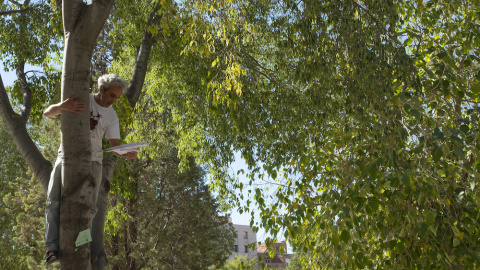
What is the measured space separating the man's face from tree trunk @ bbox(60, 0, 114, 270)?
0.71 metres

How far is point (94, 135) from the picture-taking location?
12.5 feet

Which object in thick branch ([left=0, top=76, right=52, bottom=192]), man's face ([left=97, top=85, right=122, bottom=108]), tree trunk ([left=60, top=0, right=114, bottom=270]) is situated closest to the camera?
tree trunk ([left=60, top=0, right=114, bottom=270])

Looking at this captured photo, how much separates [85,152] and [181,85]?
6393 mm

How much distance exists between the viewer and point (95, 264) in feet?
12.9

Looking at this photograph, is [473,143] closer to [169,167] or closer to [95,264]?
[95,264]

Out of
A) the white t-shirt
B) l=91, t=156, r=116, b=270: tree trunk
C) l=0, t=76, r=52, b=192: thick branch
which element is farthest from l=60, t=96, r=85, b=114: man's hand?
l=0, t=76, r=52, b=192: thick branch

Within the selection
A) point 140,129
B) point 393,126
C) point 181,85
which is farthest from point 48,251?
point 140,129

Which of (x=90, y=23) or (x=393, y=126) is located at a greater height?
(x=90, y=23)

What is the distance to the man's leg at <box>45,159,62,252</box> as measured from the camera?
3.10 metres

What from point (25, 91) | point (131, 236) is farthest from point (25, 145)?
point (131, 236)

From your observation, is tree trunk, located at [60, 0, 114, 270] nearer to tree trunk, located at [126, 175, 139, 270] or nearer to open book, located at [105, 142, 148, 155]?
open book, located at [105, 142, 148, 155]

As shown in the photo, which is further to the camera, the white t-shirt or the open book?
the white t-shirt

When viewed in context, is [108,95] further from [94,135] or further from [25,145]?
[25,145]

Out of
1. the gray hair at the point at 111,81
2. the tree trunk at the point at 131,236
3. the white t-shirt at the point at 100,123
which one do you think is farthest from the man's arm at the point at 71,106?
the tree trunk at the point at 131,236
